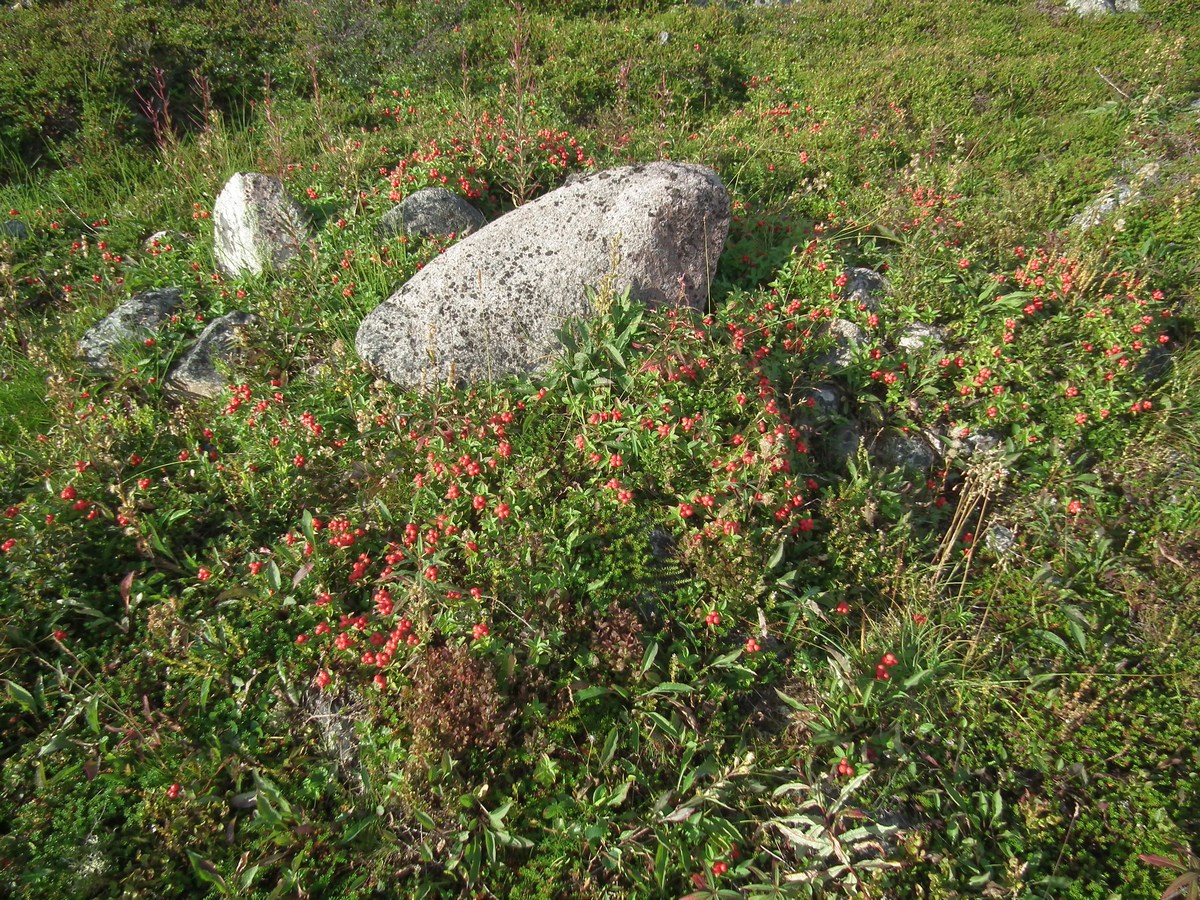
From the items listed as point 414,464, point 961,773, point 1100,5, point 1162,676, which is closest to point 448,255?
point 414,464

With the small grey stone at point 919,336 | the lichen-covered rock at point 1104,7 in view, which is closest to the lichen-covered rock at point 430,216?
the small grey stone at point 919,336

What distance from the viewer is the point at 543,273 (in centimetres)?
517

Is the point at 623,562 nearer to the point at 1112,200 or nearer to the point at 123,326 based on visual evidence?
the point at 123,326

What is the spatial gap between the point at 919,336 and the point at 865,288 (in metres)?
0.70

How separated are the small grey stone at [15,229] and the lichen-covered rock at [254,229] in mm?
2135

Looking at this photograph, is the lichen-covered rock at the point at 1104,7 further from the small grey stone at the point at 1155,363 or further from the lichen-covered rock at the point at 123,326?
the lichen-covered rock at the point at 123,326

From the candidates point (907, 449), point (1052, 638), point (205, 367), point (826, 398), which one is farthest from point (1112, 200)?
point (205, 367)

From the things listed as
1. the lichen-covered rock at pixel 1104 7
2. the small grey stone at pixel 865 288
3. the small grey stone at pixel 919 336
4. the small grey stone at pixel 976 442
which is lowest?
the small grey stone at pixel 976 442

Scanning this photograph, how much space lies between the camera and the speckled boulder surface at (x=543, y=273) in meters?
5.00

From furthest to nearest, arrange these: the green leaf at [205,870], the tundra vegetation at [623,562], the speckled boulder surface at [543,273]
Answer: the speckled boulder surface at [543,273] < the tundra vegetation at [623,562] < the green leaf at [205,870]

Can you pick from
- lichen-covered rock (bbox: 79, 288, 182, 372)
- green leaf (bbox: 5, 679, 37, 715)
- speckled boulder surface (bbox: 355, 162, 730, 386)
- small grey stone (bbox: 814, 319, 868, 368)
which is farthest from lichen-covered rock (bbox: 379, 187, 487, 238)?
green leaf (bbox: 5, 679, 37, 715)

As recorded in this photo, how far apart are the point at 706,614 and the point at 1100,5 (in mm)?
12593

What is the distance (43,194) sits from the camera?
7.06 meters

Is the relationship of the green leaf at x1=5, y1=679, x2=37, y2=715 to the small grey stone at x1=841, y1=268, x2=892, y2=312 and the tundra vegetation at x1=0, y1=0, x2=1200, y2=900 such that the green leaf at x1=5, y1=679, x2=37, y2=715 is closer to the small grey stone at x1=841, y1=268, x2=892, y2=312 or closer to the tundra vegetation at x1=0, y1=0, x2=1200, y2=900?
the tundra vegetation at x1=0, y1=0, x2=1200, y2=900
